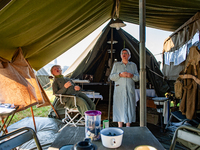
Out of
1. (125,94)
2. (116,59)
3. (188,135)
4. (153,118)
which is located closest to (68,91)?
(125,94)

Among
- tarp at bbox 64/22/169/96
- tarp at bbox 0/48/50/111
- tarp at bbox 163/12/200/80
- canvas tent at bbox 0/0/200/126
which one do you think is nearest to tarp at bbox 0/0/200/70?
canvas tent at bbox 0/0/200/126

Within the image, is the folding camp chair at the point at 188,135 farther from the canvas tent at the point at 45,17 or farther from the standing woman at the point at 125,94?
the standing woman at the point at 125,94

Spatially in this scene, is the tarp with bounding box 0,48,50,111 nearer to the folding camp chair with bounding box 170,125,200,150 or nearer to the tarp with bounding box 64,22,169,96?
the folding camp chair with bounding box 170,125,200,150

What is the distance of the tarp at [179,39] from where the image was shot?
2.79m

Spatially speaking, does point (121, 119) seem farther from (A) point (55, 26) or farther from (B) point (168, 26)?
(B) point (168, 26)

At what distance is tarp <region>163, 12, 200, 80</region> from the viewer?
279cm

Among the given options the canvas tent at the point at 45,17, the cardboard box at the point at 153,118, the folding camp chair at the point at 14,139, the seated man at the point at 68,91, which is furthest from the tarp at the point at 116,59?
the folding camp chair at the point at 14,139

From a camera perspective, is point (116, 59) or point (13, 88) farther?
point (116, 59)

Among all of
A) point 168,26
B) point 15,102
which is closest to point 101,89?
point 168,26

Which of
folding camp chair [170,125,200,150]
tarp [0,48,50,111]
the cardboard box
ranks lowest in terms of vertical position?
the cardboard box

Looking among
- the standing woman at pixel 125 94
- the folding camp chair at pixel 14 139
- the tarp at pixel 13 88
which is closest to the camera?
the folding camp chair at pixel 14 139

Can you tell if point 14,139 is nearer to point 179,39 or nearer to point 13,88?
point 13,88

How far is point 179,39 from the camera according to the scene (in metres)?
3.45

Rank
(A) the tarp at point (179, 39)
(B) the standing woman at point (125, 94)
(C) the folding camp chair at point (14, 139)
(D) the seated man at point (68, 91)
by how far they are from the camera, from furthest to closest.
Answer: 1. (D) the seated man at point (68, 91)
2. (A) the tarp at point (179, 39)
3. (B) the standing woman at point (125, 94)
4. (C) the folding camp chair at point (14, 139)
